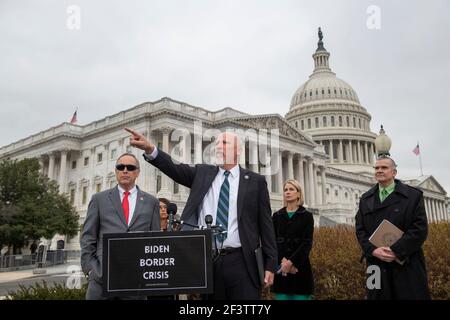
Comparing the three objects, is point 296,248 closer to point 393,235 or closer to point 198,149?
point 393,235

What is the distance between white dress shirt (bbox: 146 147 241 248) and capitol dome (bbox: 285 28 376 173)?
10500 centimetres

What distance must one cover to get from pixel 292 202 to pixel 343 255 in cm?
273

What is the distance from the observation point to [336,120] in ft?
383

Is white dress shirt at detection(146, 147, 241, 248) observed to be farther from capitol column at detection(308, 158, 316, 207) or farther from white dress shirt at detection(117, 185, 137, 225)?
capitol column at detection(308, 158, 316, 207)

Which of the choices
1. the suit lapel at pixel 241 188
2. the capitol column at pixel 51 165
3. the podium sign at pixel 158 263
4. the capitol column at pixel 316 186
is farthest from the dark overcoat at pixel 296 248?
the capitol column at pixel 316 186

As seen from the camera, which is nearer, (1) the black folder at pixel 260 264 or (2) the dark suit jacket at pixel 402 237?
(1) the black folder at pixel 260 264

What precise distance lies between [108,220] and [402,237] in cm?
395

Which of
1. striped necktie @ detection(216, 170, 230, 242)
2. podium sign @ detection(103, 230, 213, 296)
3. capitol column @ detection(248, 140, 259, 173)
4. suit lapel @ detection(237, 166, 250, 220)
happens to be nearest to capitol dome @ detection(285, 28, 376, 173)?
capitol column @ detection(248, 140, 259, 173)

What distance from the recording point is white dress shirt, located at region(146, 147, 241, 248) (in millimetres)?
5482

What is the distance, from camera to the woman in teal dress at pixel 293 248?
732 centimetres

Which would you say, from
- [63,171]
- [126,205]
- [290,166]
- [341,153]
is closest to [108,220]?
[126,205]

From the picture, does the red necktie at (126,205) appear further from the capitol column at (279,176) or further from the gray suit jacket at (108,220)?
the capitol column at (279,176)

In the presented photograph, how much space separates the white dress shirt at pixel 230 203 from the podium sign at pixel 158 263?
0.83 metres
